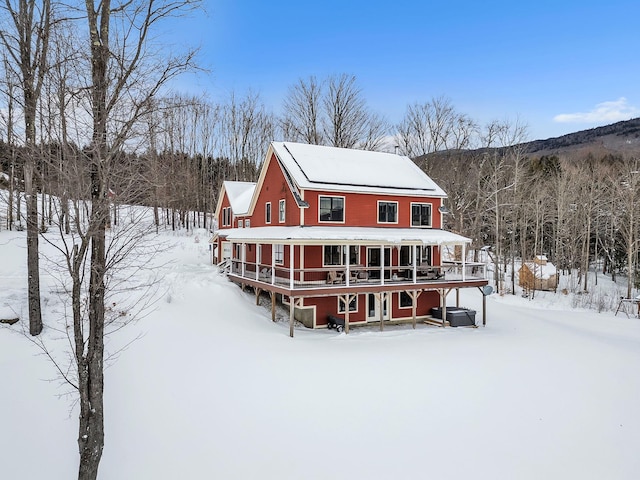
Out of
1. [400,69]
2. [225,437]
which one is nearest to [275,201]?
[225,437]

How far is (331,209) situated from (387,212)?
307 cm

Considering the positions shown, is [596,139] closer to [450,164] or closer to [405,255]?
[450,164]

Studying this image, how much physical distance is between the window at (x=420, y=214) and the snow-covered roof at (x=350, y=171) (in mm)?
676

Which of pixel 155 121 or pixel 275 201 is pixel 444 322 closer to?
pixel 275 201

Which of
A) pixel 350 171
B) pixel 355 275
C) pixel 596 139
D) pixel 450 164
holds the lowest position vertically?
pixel 355 275

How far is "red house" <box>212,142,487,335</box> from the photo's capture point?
1639 cm

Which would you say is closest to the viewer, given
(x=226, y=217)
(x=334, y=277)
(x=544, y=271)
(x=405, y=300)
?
(x=334, y=277)

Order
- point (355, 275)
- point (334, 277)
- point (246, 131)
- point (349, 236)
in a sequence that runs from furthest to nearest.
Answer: point (246, 131) < point (355, 275) < point (334, 277) < point (349, 236)

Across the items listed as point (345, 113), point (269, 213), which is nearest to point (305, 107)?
point (345, 113)

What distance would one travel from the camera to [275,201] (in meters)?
19.3

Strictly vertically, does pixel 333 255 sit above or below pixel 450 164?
below

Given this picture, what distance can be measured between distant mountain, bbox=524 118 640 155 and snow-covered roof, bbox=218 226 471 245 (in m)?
91.2

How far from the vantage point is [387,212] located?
19.0 meters

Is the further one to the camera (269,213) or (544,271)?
(544,271)
